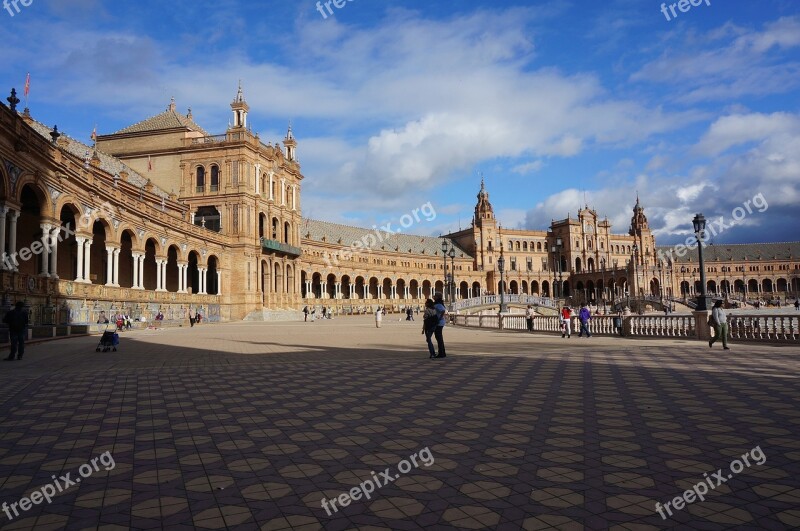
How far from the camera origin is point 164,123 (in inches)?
2248

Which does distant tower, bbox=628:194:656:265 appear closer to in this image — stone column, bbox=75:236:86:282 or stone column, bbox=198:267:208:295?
stone column, bbox=198:267:208:295

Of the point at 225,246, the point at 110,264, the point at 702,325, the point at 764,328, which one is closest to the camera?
the point at 764,328

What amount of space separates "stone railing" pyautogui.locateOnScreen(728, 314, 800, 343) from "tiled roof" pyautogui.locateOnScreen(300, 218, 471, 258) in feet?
218

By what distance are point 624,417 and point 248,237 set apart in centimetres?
4932

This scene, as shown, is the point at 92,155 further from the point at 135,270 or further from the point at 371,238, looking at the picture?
the point at 371,238

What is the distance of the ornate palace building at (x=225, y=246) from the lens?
25.3 m

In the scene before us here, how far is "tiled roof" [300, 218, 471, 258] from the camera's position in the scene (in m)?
87.4

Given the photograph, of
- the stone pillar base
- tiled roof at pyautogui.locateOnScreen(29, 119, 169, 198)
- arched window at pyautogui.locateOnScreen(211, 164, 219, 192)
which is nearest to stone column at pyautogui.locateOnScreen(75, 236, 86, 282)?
tiled roof at pyautogui.locateOnScreen(29, 119, 169, 198)

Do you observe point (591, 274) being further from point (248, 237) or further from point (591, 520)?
point (591, 520)

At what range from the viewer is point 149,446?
18.9ft

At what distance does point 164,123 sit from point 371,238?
1857 inches

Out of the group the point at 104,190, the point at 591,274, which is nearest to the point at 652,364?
the point at 104,190

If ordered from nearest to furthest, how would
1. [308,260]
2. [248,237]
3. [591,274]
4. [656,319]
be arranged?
[656,319] → [248,237] → [308,260] → [591,274]

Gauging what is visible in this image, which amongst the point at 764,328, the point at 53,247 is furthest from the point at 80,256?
the point at 764,328
